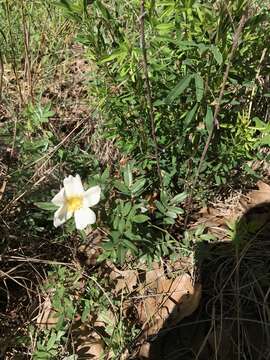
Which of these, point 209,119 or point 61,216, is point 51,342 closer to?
point 61,216

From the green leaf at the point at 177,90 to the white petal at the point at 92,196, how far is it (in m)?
0.43

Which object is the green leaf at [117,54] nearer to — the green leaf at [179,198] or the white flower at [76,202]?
the white flower at [76,202]

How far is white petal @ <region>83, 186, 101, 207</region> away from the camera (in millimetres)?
1785

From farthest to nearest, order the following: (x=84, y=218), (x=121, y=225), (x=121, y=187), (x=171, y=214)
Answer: (x=171, y=214)
(x=121, y=187)
(x=121, y=225)
(x=84, y=218)

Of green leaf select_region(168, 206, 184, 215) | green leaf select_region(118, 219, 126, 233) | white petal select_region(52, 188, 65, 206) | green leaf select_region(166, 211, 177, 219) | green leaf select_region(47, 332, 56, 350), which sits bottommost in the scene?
green leaf select_region(47, 332, 56, 350)

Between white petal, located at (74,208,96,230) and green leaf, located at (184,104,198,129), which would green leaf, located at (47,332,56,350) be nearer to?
white petal, located at (74,208,96,230)

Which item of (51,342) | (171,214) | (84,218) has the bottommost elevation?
(51,342)

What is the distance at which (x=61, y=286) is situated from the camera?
209 cm

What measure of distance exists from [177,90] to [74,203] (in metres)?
0.59

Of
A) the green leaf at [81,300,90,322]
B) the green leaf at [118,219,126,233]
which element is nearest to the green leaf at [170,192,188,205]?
the green leaf at [118,219,126,233]

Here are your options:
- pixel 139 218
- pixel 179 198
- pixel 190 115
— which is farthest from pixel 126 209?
pixel 190 115

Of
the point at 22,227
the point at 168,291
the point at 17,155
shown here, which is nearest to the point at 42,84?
the point at 17,155

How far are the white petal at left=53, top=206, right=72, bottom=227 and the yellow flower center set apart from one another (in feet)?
A: 0.06

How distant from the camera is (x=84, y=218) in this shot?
180 cm
